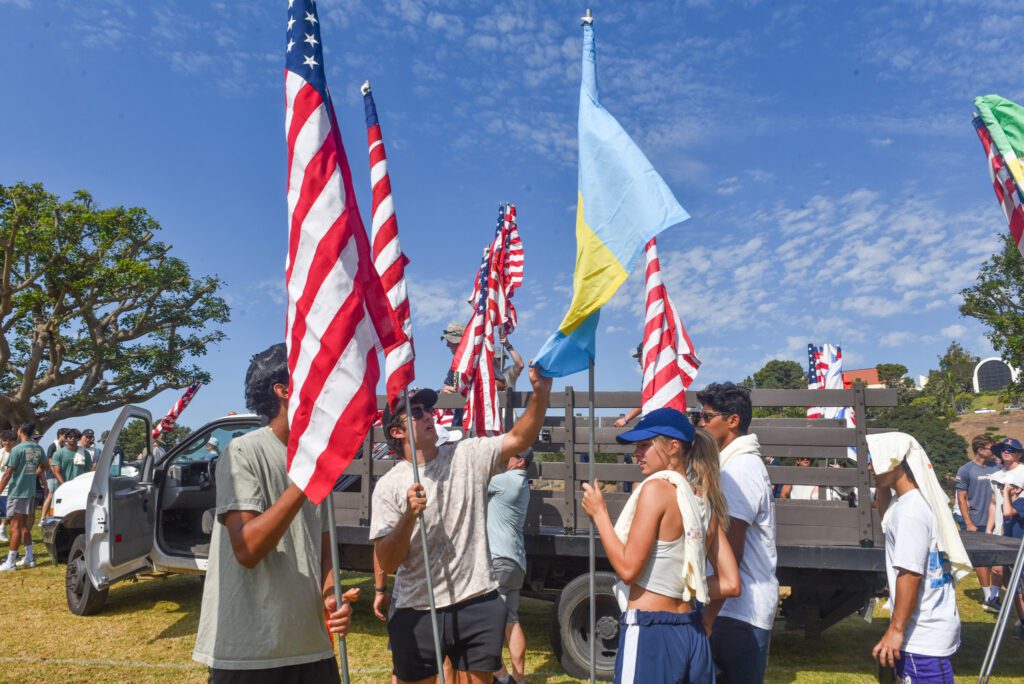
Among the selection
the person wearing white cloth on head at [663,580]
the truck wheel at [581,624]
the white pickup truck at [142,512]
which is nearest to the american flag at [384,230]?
the person wearing white cloth on head at [663,580]

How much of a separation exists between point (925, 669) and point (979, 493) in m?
7.11

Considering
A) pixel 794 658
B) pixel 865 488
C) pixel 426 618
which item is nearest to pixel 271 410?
pixel 426 618

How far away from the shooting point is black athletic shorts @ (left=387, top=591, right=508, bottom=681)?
133 inches

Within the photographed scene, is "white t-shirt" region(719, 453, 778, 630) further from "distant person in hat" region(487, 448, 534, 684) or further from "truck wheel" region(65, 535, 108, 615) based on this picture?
"truck wheel" region(65, 535, 108, 615)

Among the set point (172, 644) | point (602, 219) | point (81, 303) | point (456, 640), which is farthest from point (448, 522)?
point (81, 303)

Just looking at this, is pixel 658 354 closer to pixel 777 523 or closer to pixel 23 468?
pixel 777 523

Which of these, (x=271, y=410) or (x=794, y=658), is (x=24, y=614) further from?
(x=794, y=658)

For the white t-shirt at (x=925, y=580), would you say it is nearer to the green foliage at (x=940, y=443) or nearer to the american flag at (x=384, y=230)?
the american flag at (x=384, y=230)

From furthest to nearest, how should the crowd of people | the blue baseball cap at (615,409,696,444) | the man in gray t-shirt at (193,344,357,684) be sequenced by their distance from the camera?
the crowd of people → the blue baseball cap at (615,409,696,444) → the man in gray t-shirt at (193,344,357,684)

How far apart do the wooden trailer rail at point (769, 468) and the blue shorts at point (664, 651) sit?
2698 mm

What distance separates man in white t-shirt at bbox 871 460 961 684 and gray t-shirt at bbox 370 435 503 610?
185 cm

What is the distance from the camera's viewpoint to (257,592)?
7.98 ft

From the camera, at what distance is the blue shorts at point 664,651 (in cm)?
268

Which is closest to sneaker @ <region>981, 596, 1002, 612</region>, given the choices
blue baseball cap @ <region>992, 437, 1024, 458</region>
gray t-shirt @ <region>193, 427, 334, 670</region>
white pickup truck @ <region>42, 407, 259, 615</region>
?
blue baseball cap @ <region>992, 437, 1024, 458</region>
